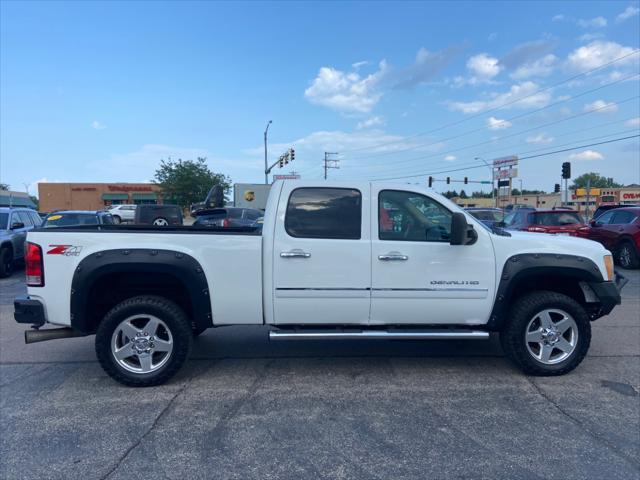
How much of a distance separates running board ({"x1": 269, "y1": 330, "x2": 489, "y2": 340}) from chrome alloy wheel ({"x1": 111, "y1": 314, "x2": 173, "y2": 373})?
105 centimetres

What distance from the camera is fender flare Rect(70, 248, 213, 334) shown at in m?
4.29

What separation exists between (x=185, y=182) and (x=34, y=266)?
166 feet

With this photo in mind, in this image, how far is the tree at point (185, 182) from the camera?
174 ft

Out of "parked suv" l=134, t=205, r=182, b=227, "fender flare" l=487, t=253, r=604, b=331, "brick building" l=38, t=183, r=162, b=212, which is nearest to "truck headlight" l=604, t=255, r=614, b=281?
"fender flare" l=487, t=253, r=604, b=331

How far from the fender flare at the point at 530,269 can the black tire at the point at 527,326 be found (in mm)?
151

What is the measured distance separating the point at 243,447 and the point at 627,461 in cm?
265

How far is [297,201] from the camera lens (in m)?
4.64

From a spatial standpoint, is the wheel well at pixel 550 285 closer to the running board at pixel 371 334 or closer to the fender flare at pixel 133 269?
the running board at pixel 371 334

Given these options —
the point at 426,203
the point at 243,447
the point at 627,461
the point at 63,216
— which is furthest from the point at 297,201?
the point at 63,216

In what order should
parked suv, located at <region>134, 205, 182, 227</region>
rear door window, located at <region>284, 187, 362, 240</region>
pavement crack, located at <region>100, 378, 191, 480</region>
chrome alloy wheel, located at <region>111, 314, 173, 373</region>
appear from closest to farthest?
1. pavement crack, located at <region>100, 378, 191, 480</region>
2. chrome alloy wheel, located at <region>111, 314, 173, 373</region>
3. rear door window, located at <region>284, 187, 362, 240</region>
4. parked suv, located at <region>134, 205, 182, 227</region>

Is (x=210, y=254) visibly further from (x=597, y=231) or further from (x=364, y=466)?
(x=597, y=231)

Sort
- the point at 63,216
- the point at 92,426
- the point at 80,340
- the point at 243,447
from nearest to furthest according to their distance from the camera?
the point at 243,447, the point at 92,426, the point at 80,340, the point at 63,216

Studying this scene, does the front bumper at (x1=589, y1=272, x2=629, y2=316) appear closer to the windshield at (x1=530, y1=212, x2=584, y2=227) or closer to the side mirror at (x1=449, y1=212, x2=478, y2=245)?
the side mirror at (x1=449, y1=212, x2=478, y2=245)

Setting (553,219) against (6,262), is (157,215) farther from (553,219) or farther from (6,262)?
(553,219)
